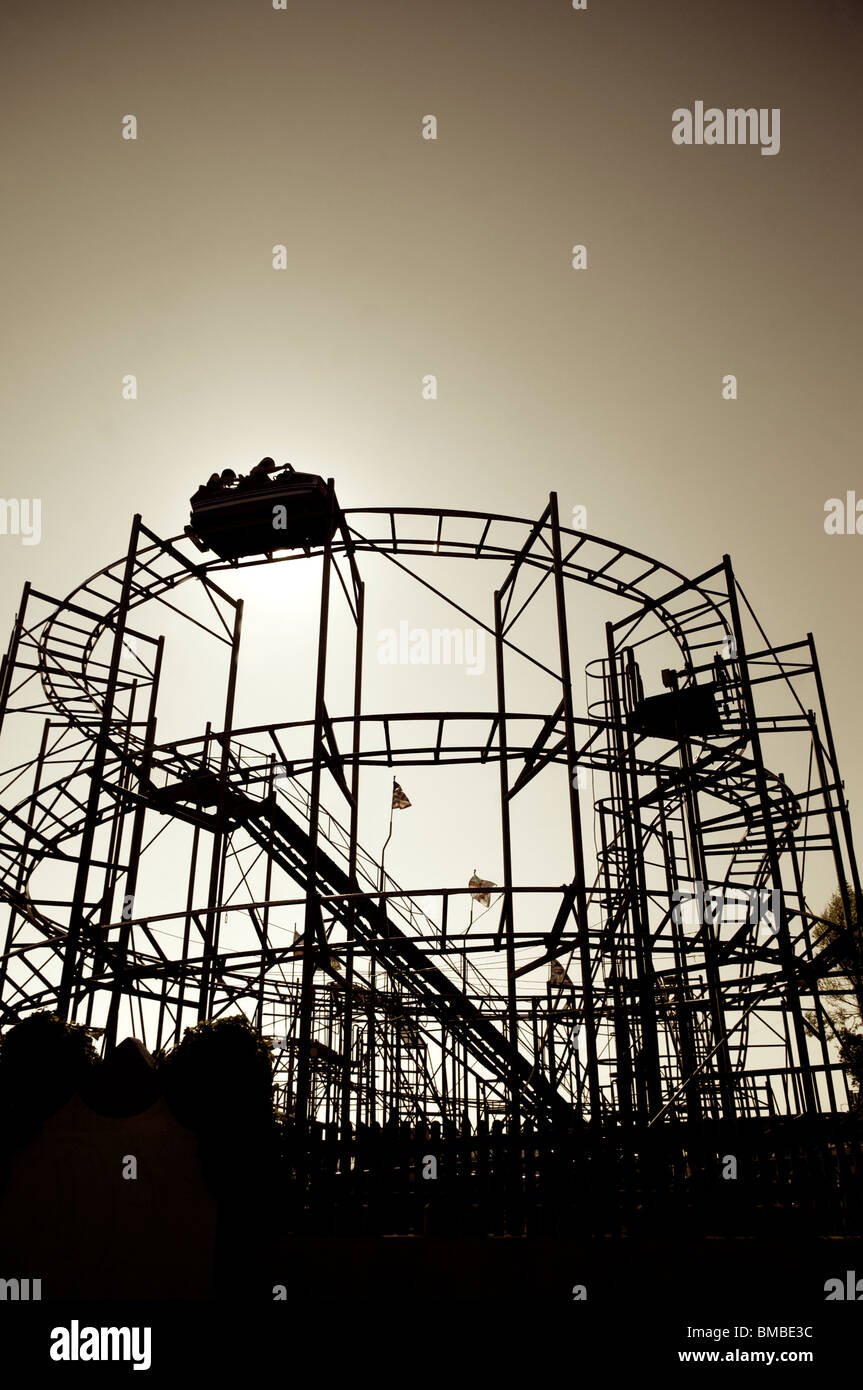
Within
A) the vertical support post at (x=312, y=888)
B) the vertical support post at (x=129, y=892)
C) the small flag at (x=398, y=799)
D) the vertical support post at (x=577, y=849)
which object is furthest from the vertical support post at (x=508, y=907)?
the vertical support post at (x=129, y=892)

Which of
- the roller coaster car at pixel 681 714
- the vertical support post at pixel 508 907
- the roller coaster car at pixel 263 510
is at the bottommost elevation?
the vertical support post at pixel 508 907

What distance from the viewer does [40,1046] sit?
934 centimetres

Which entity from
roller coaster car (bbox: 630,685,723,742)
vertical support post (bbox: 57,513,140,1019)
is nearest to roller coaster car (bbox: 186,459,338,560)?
vertical support post (bbox: 57,513,140,1019)

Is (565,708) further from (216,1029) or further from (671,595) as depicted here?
(216,1029)

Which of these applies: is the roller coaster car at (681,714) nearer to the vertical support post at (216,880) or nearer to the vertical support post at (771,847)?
the vertical support post at (771,847)

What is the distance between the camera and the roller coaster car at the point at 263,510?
1453cm

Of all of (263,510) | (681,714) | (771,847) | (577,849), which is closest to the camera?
(577,849)

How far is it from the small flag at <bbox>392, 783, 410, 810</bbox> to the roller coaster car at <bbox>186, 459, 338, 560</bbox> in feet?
16.4

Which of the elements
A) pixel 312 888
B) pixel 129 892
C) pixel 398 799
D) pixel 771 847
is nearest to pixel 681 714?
pixel 771 847

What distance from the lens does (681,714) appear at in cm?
1706

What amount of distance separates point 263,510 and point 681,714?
28.3 ft

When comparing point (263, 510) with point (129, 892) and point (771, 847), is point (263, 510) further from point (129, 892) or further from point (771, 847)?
point (771, 847)

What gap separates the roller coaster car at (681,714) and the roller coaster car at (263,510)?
7014 millimetres

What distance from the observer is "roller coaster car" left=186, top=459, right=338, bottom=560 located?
14531 millimetres
